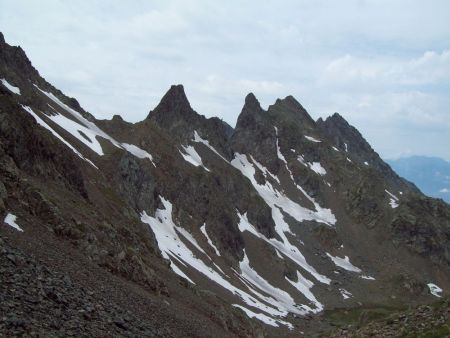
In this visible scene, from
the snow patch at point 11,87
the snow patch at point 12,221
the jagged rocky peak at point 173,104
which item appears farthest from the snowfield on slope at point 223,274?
the jagged rocky peak at point 173,104

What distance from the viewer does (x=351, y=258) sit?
180625 mm

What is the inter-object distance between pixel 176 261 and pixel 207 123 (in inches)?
4409

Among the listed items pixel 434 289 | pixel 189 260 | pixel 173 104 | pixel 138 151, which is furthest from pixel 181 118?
pixel 434 289

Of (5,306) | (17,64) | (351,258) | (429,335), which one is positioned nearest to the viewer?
(5,306)

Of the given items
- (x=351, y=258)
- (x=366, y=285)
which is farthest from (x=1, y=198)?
(x=351, y=258)

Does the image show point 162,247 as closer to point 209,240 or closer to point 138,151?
point 209,240

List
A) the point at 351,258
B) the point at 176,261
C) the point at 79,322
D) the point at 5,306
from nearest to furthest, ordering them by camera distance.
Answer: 1. the point at 5,306
2. the point at 79,322
3. the point at 176,261
4. the point at 351,258

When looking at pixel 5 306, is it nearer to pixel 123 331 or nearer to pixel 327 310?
pixel 123 331

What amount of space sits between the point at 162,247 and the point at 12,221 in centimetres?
6441

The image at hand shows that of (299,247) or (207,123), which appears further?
(207,123)

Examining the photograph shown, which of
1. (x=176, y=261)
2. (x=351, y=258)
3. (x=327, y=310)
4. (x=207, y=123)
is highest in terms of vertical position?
(x=207, y=123)

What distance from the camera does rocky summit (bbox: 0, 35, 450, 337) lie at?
2505cm

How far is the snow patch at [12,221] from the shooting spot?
30.0 m

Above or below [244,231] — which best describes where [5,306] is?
below
